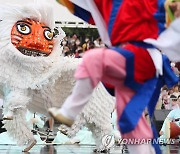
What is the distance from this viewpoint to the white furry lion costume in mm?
5926

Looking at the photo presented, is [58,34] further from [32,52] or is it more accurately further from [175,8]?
[175,8]

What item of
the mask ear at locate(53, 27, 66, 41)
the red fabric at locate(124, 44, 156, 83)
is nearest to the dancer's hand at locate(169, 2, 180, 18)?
the red fabric at locate(124, 44, 156, 83)

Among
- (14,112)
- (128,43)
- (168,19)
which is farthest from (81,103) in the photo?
(14,112)

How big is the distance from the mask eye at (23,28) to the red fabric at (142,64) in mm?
3185

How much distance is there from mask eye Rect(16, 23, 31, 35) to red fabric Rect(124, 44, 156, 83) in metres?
3.18

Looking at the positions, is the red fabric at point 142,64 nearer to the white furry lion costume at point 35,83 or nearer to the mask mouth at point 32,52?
the white furry lion costume at point 35,83

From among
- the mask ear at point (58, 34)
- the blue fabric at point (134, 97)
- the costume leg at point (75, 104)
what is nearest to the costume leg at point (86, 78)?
the costume leg at point (75, 104)

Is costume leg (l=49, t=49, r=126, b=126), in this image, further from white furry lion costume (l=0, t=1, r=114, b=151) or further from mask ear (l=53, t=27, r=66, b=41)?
mask ear (l=53, t=27, r=66, b=41)

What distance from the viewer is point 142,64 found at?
307cm

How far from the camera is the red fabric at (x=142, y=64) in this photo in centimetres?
305

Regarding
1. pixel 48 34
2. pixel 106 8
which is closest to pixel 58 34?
pixel 48 34

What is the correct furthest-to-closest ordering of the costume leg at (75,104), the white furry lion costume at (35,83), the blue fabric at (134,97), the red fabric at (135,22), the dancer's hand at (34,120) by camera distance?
the dancer's hand at (34,120) < the white furry lion costume at (35,83) < the red fabric at (135,22) < the blue fabric at (134,97) < the costume leg at (75,104)

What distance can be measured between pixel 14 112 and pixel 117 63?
326 centimetres

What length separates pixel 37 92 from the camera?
6.12 metres
